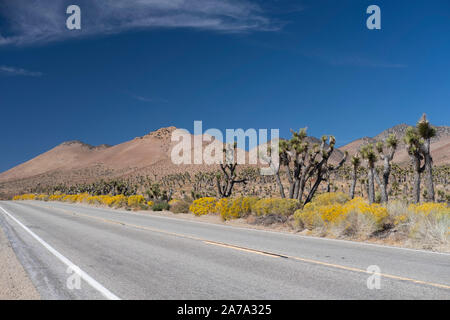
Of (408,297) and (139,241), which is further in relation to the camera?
(139,241)

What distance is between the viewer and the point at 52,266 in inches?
319

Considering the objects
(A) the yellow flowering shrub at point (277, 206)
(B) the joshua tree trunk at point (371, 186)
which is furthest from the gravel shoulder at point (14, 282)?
(B) the joshua tree trunk at point (371, 186)

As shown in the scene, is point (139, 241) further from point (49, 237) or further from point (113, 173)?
point (113, 173)

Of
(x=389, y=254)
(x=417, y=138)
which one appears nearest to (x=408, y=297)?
(x=389, y=254)

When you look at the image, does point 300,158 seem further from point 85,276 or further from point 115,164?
point 115,164

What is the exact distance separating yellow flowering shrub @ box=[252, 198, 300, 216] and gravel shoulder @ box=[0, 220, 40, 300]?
1220 cm

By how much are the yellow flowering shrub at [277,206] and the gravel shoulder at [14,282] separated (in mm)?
12204

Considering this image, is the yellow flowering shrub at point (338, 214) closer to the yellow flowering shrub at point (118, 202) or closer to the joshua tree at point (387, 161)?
the joshua tree at point (387, 161)

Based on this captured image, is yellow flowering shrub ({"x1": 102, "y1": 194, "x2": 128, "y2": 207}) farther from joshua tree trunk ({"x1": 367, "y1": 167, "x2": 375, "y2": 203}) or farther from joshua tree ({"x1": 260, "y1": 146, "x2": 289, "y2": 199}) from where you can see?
joshua tree trunk ({"x1": 367, "y1": 167, "x2": 375, "y2": 203})

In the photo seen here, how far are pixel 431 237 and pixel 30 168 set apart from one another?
204105 mm

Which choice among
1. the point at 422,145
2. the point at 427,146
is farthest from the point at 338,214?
the point at 422,145

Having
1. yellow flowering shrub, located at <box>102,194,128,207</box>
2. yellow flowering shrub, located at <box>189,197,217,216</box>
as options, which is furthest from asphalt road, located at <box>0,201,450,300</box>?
yellow flowering shrub, located at <box>102,194,128,207</box>

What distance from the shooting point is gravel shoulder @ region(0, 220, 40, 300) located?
19.3 feet
